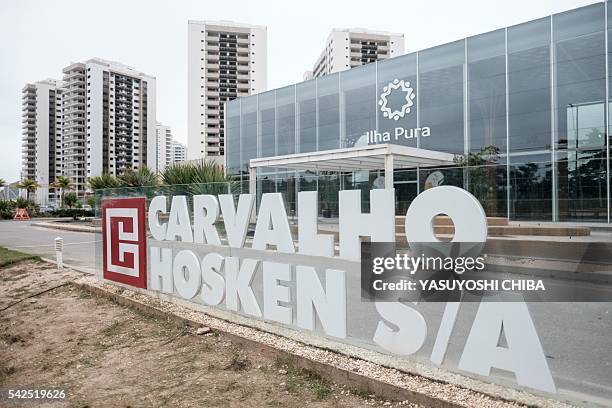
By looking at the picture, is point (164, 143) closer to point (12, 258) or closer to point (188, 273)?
point (12, 258)

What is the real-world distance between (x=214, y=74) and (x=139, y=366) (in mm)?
84548

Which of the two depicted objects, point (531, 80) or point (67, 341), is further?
point (531, 80)

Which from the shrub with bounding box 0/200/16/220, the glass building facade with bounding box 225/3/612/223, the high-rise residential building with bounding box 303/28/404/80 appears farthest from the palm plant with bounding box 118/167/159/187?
the high-rise residential building with bounding box 303/28/404/80

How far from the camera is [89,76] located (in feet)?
326

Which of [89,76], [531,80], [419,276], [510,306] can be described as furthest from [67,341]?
[89,76]

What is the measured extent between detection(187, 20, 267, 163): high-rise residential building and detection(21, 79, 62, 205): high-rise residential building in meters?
53.1

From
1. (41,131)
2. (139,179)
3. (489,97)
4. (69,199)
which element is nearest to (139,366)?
(139,179)

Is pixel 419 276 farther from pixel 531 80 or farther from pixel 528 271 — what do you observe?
pixel 531 80

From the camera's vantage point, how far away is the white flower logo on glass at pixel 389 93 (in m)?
23.2

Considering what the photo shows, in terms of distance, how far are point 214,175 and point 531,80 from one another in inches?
587

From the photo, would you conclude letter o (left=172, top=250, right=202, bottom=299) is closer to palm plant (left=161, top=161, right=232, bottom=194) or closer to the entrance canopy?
the entrance canopy

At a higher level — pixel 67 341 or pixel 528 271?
pixel 528 271

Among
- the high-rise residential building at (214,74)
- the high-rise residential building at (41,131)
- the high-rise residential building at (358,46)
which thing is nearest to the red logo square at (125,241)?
the high-rise residential building at (214,74)

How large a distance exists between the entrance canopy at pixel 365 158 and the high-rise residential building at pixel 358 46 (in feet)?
244
